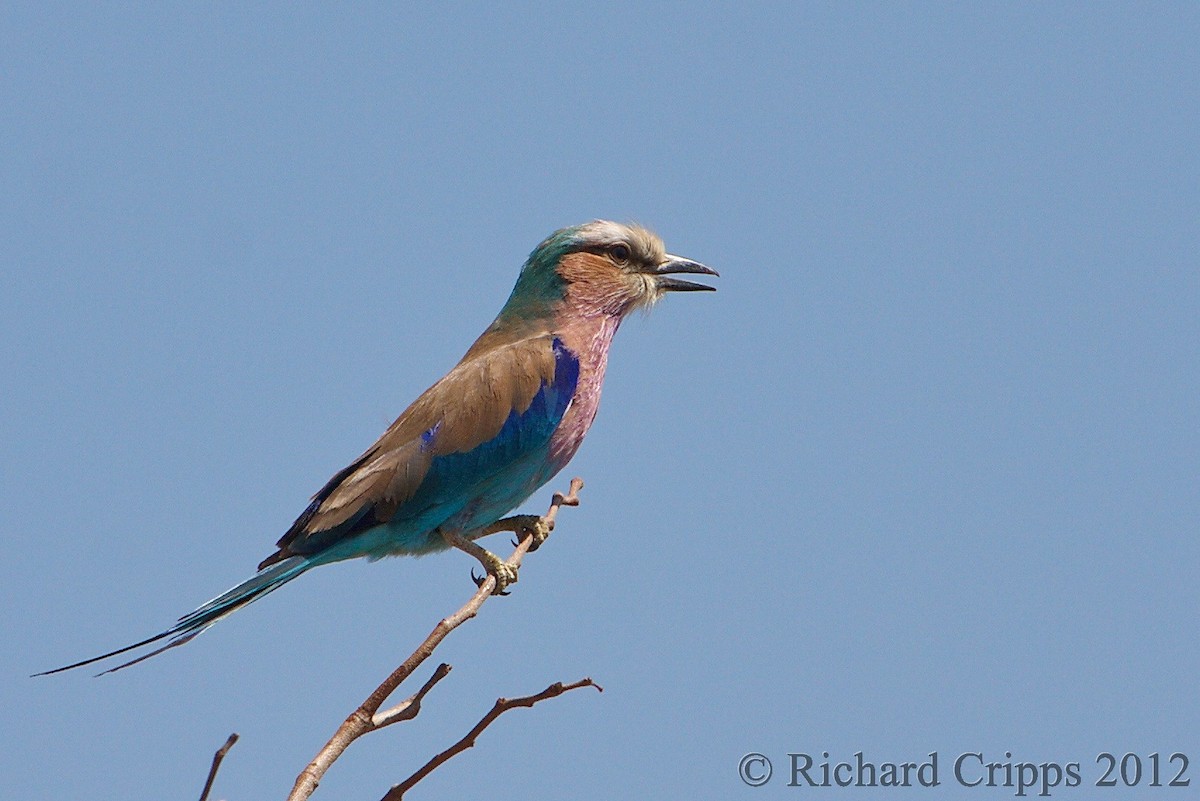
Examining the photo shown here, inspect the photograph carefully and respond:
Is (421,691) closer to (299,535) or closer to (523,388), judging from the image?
(299,535)

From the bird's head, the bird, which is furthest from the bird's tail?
the bird's head

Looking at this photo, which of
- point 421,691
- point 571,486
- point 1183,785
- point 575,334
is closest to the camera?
point 421,691

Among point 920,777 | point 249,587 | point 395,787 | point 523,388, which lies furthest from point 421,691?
point 523,388

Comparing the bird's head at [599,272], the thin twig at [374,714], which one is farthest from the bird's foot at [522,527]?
the thin twig at [374,714]

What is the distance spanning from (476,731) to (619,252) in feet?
12.4

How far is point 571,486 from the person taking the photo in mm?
4770

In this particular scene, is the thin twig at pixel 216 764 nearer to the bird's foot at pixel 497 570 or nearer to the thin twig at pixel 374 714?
the thin twig at pixel 374 714

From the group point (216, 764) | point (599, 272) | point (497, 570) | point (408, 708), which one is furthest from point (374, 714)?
point (599, 272)

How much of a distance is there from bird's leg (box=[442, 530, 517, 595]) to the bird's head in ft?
4.02

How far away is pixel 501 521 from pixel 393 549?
466 mm

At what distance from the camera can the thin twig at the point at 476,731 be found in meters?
2.55

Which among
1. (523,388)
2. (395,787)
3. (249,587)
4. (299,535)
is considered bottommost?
(395,787)

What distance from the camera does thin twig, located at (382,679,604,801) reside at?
2551mm

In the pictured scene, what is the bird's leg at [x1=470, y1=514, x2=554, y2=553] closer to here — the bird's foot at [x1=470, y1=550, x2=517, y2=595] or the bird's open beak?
the bird's foot at [x1=470, y1=550, x2=517, y2=595]
